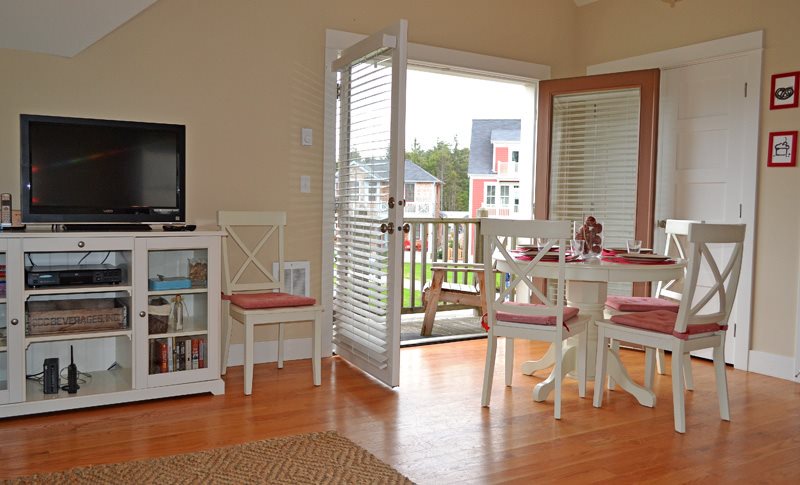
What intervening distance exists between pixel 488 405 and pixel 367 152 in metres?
1.59

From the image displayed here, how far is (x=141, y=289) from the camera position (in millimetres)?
3252

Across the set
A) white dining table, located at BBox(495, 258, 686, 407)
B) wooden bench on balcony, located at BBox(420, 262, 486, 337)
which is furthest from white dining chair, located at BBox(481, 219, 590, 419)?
wooden bench on balcony, located at BBox(420, 262, 486, 337)

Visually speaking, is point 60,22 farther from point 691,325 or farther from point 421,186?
point 421,186

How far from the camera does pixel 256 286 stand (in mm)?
3971

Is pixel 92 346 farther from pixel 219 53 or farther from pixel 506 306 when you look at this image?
pixel 506 306

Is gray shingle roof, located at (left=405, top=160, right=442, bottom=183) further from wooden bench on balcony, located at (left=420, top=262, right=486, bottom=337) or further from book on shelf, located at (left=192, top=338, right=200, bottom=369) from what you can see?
book on shelf, located at (left=192, top=338, right=200, bottom=369)

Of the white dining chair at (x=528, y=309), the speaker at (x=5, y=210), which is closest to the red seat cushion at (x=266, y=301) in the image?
the white dining chair at (x=528, y=309)

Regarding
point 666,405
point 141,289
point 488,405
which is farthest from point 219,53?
point 666,405

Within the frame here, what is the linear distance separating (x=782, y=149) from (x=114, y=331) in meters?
3.95

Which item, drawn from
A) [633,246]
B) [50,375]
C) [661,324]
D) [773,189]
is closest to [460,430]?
[661,324]

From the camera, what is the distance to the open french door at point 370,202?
3.48m

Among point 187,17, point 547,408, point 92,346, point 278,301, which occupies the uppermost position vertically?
point 187,17

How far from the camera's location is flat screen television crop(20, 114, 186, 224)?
127 inches

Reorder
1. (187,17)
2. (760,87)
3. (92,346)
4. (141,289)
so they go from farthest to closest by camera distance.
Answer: (760,87) → (187,17) → (92,346) → (141,289)
